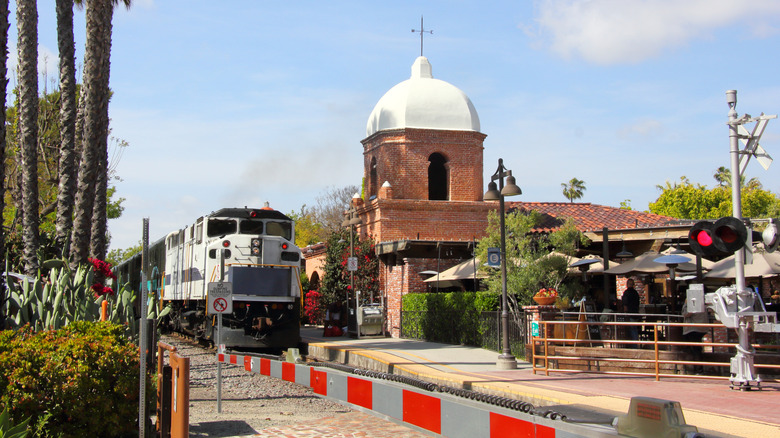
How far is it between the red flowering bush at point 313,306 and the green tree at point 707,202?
3510 cm

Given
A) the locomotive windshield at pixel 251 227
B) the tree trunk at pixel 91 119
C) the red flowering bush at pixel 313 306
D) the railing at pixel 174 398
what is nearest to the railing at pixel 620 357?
the railing at pixel 174 398

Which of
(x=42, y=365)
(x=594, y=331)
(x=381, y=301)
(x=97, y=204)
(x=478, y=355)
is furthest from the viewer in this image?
(x=381, y=301)

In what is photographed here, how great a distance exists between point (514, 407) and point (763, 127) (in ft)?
30.6

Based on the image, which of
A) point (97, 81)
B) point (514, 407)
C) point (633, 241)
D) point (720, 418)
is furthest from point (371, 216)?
point (514, 407)

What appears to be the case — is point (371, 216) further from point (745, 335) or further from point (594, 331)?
point (745, 335)

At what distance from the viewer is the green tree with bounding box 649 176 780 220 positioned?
191 ft

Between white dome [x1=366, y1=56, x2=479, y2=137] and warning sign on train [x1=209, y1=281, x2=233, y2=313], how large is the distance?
18.0 meters

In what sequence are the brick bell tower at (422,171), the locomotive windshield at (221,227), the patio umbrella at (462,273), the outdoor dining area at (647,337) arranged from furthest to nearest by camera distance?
1. the brick bell tower at (422,171)
2. the patio umbrella at (462,273)
3. the locomotive windshield at (221,227)
4. the outdoor dining area at (647,337)

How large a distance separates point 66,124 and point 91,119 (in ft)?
9.13

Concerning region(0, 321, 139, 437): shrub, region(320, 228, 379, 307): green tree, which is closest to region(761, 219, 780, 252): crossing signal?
region(0, 321, 139, 437): shrub

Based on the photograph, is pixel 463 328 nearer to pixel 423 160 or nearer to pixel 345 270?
pixel 345 270

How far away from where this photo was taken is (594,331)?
55.3 ft

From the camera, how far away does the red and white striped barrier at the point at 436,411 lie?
4.61m

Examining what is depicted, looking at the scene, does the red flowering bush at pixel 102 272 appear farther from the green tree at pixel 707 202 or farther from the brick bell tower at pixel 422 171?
the green tree at pixel 707 202
